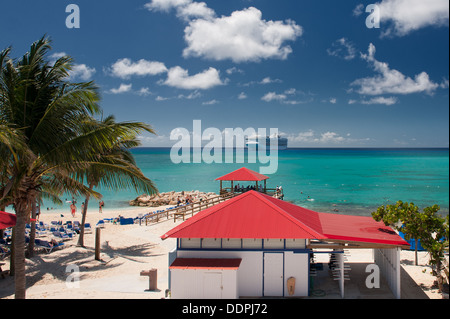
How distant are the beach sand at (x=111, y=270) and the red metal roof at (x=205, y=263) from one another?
4.60ft

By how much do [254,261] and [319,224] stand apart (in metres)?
3.19

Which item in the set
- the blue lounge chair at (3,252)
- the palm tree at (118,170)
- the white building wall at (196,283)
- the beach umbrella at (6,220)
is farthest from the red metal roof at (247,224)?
the blue lounge chair at (3,252)

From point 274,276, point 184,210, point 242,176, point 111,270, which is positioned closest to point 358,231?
point 274,276

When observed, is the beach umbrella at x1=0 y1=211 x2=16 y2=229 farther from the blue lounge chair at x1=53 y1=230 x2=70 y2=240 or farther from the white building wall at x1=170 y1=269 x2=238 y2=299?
the blue lounge chair at x1=53 y1=230 x2=70 y2=240

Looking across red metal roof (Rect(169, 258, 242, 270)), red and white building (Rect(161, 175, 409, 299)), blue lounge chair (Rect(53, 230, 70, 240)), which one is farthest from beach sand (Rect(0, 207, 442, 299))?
red and white building (Rect(161, 175, 409, 299))

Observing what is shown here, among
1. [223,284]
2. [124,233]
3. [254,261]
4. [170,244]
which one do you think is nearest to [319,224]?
[254,261]

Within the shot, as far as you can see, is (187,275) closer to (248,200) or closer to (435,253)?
(248,200)

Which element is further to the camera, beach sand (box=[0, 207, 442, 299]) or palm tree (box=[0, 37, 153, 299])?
beach sand (box=[0, 207, 442, 299])

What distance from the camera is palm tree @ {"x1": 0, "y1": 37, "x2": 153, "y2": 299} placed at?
25.2 ft

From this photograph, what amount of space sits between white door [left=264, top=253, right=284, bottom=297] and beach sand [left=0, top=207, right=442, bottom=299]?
3455mm

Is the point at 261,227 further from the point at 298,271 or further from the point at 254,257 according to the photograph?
the point at 298,271

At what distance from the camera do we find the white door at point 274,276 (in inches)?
397

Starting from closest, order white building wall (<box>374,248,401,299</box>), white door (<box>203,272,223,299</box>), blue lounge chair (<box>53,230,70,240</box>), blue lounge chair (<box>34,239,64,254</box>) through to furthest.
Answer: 1. white door (<box>203,272,223,299</box>)
2. white building wall (<box>374,248,401,299</box>)
3. blue lounge chair (<box>34,239,64,254</box>)
4. blue lounge chair (<box>53,230,70,240</box>)

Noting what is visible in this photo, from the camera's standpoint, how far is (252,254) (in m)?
10.2
